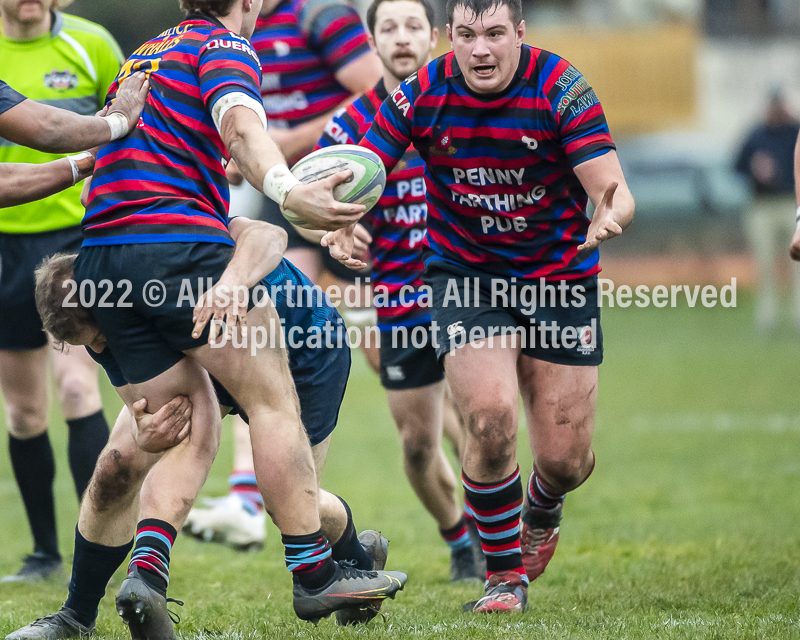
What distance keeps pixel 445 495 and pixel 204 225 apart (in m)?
2.17

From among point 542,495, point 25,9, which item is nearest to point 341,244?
point 542,495

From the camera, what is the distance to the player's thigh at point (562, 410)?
4.16 meters

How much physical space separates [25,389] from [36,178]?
1.51 meters

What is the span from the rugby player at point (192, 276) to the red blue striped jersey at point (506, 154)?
0.87 meters

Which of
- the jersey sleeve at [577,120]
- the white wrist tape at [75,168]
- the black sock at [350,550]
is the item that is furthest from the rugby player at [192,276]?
the jersey sleeve at [577,120]

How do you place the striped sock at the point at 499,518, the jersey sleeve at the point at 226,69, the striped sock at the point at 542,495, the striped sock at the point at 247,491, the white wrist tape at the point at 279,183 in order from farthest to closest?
1. the striped sock at the point at 247,491
2. the striped sock at the point at 542,495
3. the striped sock at the point at 499,518
4. the jersey sleeve at the point at 226,69
5. the white wrist tape at the point at 279,183

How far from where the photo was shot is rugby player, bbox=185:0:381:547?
5.71m

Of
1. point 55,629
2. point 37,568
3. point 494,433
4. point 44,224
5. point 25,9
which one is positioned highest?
point 25,9

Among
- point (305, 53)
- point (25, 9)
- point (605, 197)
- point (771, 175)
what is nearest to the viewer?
point (605, 197)

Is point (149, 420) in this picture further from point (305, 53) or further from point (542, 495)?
point (305, 53)

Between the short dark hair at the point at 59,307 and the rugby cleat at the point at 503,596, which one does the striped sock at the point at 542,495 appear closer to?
the rugby cleat at the point at 503,596

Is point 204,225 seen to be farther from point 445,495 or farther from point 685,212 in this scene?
point 685,212

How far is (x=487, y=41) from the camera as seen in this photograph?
3.91 m

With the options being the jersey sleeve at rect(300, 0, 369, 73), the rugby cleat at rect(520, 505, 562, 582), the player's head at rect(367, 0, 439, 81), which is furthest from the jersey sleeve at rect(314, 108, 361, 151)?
the rugby cleat at rect(520, 505, 562, 582)
